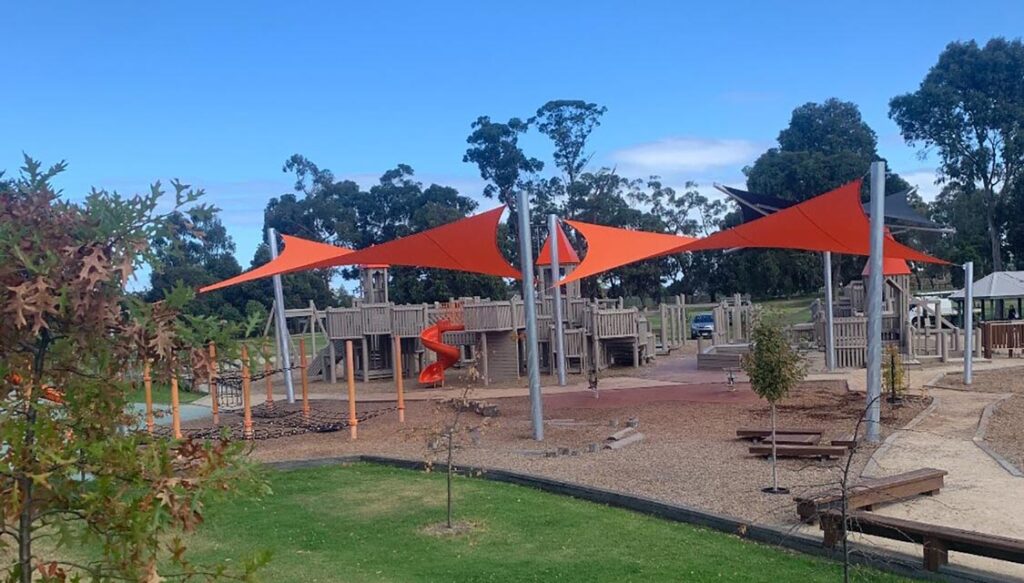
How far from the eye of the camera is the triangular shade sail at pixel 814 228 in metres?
13.2

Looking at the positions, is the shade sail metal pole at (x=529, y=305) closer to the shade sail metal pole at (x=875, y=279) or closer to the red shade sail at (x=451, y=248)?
the red shade sail at (x=451, y=248)

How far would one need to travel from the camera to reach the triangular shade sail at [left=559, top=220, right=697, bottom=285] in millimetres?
15680

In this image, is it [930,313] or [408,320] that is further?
[930,313]

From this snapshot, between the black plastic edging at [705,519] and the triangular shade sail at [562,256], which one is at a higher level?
the triangular shade sail at [562,256]

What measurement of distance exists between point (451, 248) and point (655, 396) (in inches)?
239

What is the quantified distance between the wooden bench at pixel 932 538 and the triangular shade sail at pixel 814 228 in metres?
7.30

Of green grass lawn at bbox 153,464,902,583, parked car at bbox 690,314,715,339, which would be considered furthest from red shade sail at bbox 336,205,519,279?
parked car at bbox 690,314,715,339

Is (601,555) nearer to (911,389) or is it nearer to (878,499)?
(878,499)

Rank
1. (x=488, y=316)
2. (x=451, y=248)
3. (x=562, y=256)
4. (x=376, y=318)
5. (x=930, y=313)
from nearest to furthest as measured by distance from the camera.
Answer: (x=451, y=248), (x=488, y=316), (x=376, y=318), (x=562, y=256), (x=930, y=313)

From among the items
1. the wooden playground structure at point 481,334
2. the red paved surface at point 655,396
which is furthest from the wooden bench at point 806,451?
the wooden playground structure at point 481,334

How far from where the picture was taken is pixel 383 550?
7.31 metres

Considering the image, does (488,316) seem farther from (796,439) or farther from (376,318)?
(796,439)

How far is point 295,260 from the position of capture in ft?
56.0

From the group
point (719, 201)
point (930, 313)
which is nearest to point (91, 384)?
point (930, 313)
